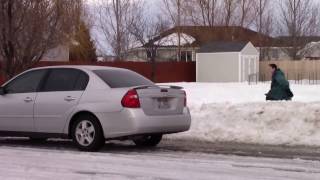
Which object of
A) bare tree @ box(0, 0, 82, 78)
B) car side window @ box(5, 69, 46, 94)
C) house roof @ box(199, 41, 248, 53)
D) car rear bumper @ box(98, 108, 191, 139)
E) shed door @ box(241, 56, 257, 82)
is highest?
bare tree @ box(0, 0, 82, 78)

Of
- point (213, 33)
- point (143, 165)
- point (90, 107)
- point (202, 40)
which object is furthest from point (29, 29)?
point (213, 33)

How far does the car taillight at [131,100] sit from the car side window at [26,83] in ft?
6.54

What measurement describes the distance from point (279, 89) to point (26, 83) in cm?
743

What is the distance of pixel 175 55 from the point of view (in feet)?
220

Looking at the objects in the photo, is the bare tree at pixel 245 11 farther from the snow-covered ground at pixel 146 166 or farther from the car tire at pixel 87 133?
the snow-covered ground at pixel 146 166

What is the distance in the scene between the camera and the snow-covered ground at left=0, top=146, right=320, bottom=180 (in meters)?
8.31

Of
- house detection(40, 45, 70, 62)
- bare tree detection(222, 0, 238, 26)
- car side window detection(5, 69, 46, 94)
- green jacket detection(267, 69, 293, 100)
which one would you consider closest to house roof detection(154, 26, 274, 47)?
bare tree detection(222, 0, 238, 26)

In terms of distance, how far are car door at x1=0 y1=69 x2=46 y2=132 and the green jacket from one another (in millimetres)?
7156

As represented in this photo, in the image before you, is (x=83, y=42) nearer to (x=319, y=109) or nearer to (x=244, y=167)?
(x=319, y=109)

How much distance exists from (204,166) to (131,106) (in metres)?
1.89

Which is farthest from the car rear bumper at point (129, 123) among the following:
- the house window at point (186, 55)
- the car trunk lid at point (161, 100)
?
the house window at point (186, 55)

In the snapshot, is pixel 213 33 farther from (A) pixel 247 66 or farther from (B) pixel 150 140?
(B) pixel 150 140

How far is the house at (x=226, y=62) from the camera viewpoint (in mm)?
51344

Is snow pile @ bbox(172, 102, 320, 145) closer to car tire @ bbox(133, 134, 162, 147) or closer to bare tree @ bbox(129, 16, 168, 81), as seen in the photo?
car tire @ bbox(133, 134, 162, 147)
